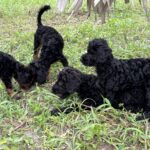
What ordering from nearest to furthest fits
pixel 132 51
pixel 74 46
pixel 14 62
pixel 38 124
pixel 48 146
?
pixel 48 146 < pixel 38 124 < pixel 14 62 < pixel 132 51 < pixel 74 46

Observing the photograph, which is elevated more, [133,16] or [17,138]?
[133,16]

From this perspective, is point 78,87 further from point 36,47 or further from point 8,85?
point 36,47

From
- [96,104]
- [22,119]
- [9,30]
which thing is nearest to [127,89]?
[96,104]

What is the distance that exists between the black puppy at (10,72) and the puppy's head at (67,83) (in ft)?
2.13

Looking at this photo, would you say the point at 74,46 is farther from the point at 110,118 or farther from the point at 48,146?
the point at 48,146

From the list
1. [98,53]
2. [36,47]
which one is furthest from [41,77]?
[98,53]

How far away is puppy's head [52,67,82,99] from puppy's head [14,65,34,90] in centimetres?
62

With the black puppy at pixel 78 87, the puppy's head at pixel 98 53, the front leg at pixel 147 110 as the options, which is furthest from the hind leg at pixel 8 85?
the front leg at pixel 147 110

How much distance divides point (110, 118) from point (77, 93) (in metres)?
0.56

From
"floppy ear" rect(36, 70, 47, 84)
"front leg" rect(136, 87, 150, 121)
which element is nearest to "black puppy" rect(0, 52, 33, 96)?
"floppy ear" rect(36, 70, 47, 84)

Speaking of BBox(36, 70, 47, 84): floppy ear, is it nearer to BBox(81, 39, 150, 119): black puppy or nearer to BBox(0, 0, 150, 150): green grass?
BBox(0, 0, 150, 150): green grass

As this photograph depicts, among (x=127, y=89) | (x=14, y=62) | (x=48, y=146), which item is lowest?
(x=48, y=146)

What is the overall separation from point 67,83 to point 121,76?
23.6 inches

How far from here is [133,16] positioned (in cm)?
884
